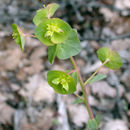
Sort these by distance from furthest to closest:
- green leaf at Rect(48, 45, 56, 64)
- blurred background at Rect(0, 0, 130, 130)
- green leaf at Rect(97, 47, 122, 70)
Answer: blurred background at Rect(0, 0, 130, 130) → green leaf at Rect(97, 47, 122, 70) → green leaf at Rect(48, 45, 56, 64)

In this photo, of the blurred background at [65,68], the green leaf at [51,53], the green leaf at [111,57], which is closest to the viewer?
the green leaf at [51,53]

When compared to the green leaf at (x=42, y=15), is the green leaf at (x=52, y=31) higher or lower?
lower

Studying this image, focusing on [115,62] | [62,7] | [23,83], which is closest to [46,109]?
[23,83]

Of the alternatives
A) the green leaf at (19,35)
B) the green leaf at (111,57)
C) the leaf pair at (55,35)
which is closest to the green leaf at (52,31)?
the leaf pair at (55,35)

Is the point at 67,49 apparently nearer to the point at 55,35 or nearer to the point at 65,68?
the point at 55,35

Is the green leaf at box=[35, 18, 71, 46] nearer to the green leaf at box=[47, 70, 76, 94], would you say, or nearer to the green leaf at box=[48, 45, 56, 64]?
the green leaf at box=[48, 45, 56, 64]

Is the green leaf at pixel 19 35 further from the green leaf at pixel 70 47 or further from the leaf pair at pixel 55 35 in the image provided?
the green leaf at pixel 70 47

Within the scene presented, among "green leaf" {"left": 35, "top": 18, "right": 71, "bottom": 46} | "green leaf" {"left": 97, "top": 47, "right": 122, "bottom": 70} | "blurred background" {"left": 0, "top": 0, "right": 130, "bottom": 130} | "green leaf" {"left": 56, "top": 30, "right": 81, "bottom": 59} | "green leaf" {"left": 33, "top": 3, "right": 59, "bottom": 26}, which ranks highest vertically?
"green leaf" {"left": 33, "top": 3, "right": 59, "bottom": 26}

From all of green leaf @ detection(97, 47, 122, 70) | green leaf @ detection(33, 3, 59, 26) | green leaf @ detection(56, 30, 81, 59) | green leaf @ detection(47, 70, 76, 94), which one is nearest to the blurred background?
green leaf @ detection(97, 47, 122, 70)
